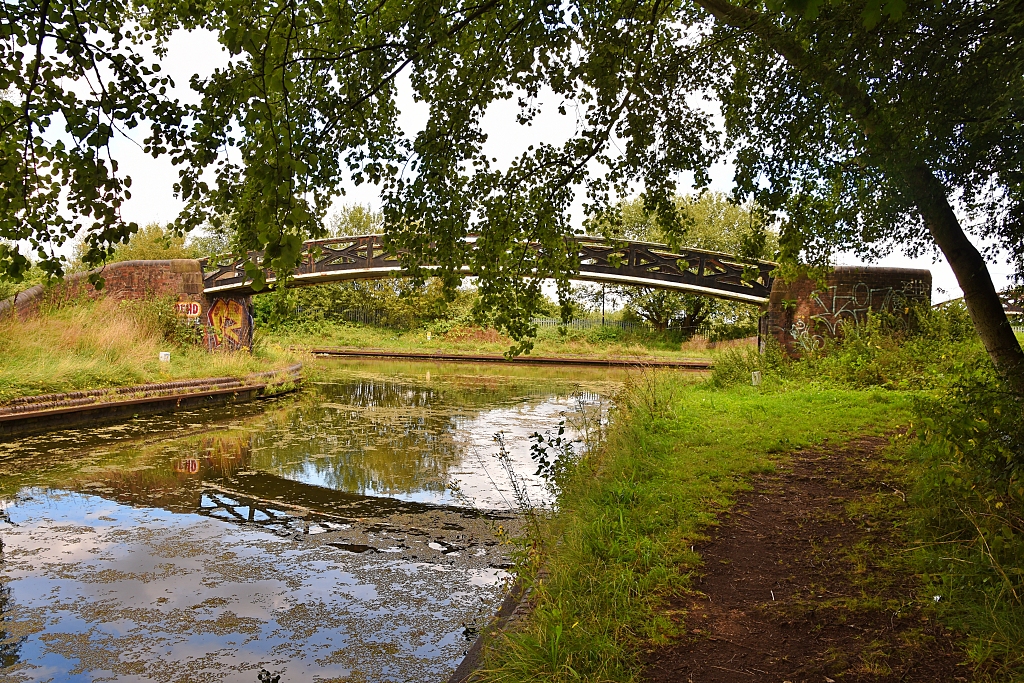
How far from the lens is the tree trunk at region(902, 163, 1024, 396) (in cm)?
456

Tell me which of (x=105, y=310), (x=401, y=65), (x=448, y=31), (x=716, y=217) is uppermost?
(x=716, y=217)

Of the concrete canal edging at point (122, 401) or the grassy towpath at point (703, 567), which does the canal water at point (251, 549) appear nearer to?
the concrete canal edging at point (122, 401)

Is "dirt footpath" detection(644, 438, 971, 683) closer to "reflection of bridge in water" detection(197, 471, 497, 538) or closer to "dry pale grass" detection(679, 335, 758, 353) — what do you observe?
"reflection of bridge in water" detection(197, 471, 497, 538)

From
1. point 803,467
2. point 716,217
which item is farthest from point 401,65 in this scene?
point 716,217

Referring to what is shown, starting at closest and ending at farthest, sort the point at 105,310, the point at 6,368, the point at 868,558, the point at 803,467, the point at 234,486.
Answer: the point at 868,558 → the point at 803,467 → the point at 234,486 → the point at 6,368 → the point at 105,310

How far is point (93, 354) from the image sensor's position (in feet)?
44.4

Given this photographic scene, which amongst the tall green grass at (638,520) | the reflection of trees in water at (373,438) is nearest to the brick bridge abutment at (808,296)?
the tall green grass at (638,520)

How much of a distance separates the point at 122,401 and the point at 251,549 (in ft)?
25.3

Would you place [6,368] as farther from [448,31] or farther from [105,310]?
[448,31]

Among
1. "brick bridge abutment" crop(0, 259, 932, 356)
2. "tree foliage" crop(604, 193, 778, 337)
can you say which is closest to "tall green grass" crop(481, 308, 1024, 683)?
"brick bridge abutment" crop(0, 259, 932, 356)

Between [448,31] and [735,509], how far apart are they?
3795mm

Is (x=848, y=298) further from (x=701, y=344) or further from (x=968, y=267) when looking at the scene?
(x=701, y=344)

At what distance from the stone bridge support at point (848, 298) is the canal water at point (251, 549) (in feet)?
22.6

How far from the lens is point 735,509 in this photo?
512cm
